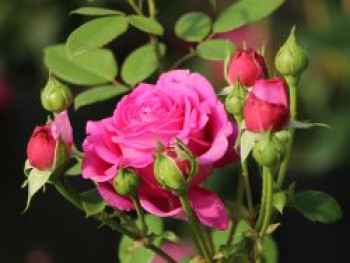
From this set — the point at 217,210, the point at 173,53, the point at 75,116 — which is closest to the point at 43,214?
the point at 75,116

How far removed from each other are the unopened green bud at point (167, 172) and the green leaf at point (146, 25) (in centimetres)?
20

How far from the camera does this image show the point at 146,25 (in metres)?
1.04

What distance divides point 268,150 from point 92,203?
7.3 inches

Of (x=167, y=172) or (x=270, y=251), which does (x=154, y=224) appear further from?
(x=167, y=172)

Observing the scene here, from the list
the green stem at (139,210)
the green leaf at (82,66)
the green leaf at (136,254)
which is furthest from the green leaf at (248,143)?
the green leaf at (82,66)

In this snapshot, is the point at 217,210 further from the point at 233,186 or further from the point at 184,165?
the point at 233,186

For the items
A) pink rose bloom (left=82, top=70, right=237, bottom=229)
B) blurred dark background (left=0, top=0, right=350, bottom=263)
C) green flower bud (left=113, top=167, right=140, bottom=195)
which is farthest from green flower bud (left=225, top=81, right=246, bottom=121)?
blurred dark background (left=0, top=0, right=350, bottom=263)

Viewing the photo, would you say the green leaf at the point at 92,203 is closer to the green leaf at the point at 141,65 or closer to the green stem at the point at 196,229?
the green stem at the point at 196,229

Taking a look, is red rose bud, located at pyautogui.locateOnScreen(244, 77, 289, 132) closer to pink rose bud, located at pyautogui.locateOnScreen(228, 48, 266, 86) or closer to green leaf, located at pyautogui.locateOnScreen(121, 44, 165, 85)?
pink rose bud, located at pyautogui.locateOnScreen(228, 48, 266, 86)

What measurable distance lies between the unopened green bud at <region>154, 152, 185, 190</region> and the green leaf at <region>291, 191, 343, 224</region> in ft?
0.70

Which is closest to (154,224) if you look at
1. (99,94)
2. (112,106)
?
(99,94)

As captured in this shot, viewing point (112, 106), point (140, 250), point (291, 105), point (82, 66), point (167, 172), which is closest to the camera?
point (167, 172)

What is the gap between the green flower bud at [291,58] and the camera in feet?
3.22

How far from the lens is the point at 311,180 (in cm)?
314
